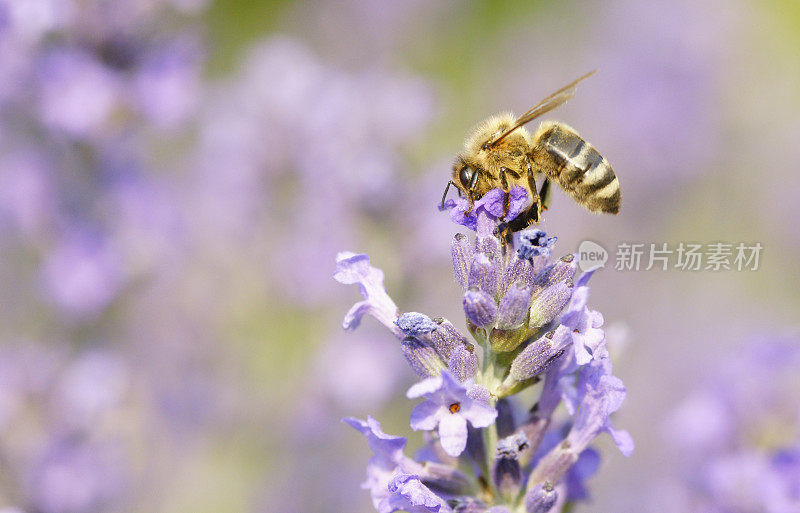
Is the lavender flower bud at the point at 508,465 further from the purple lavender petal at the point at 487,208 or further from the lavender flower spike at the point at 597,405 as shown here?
the purple lavender petal at the point at 487,208

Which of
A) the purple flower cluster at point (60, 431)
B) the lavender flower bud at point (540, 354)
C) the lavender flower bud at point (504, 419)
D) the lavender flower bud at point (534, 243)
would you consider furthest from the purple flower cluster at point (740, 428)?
the purple flower cluster at point (60, 431)

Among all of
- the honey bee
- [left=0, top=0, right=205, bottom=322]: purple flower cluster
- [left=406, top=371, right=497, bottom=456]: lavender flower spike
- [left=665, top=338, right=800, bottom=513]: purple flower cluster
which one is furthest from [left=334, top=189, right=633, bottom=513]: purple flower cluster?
[left=0, top=0, right=205, bottom=322]: purple flower cluster

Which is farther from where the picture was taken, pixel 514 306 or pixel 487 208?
pixel 487 208

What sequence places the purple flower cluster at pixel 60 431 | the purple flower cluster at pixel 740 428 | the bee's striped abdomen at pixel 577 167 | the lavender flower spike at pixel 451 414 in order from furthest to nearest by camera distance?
1. the purple flower cluster at pixel 60 431
2. the purple flower cluster at pixel 740 428
3. the bee's striped abdomen at pixel 577 167
4. the lavender flower spike at pixel 451 414

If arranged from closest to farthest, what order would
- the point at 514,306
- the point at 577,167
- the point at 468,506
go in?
the point at 514,306, the point at 468,506, the point at 577,167

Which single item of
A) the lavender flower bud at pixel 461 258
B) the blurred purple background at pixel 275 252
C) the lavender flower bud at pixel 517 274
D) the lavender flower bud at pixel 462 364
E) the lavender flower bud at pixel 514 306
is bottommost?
the lavender flower bud at pixel 462 364

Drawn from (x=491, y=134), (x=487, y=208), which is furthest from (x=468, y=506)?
(x=491, y=134)

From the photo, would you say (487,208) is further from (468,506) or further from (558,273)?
(468,506)

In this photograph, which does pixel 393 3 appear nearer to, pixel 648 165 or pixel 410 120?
pixel 648 165
